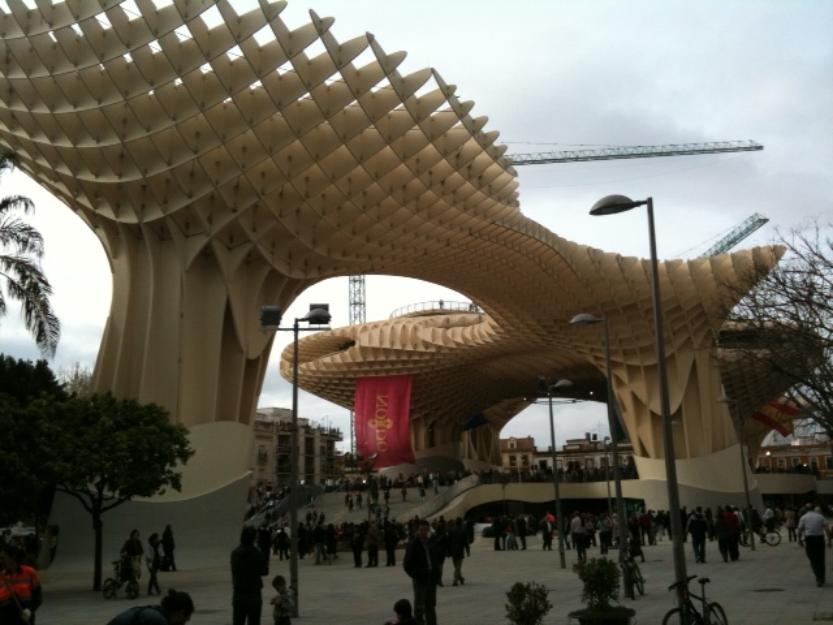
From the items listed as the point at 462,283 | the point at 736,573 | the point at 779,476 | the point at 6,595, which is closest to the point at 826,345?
the point at 736,573

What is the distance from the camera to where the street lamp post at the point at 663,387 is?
12094mm

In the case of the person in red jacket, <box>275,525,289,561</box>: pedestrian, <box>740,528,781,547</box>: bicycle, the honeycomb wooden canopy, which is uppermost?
the honeycomb wooden canopy

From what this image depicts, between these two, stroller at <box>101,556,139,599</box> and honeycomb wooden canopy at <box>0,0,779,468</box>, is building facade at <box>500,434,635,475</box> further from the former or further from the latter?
stroller at <box>101,556,139,599</box>

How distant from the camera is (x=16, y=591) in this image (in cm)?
759

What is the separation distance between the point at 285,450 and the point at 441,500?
59.9 metres

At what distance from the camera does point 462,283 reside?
46469 mm

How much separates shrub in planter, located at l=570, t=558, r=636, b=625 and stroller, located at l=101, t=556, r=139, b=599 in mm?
11283

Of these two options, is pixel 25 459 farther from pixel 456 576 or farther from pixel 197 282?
pixel 197 282

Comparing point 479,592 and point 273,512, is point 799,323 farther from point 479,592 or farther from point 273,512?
point 273,512

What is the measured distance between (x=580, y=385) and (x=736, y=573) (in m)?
58.0

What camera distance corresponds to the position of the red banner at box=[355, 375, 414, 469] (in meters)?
60.1

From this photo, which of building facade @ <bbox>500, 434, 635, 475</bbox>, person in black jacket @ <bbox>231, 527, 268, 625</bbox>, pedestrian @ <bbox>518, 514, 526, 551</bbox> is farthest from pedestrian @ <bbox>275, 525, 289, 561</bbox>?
building facade @ <bbox>500, 434, 635, 475</bbox>

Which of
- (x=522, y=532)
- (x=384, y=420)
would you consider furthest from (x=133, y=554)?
(x=384, y=420)

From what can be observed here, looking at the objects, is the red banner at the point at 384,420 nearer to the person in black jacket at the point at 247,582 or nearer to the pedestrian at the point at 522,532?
the pedestrian at the point at 522,532
